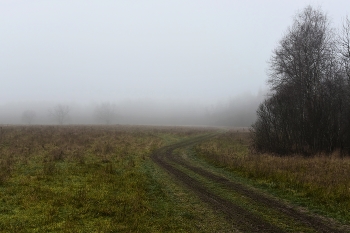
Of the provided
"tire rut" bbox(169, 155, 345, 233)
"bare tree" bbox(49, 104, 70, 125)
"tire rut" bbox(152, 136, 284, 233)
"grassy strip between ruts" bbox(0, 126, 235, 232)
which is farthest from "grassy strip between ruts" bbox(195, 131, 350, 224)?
"bare tree" bbox(49, 104, 70, 125)

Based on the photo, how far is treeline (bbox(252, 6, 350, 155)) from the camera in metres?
22.2

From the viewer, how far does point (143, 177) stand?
14289mm

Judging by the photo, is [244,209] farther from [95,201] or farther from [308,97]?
[308,97]

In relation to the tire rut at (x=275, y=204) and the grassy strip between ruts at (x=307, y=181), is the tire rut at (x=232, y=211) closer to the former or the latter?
the tire rut at (x=275, y=204)

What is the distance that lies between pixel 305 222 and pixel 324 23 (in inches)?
1024

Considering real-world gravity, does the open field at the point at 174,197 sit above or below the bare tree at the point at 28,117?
below

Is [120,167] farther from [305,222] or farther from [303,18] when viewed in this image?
[303,18]

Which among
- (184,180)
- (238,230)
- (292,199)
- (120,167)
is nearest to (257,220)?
(238,230)

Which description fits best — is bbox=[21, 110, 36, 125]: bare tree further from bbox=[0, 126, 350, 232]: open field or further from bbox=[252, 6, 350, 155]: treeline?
bbox=[252, 6, 350, 155]: treeline

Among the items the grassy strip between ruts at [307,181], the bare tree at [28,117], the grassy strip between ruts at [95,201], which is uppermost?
the bare tree at [28,117]

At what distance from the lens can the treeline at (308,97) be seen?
22.2 m

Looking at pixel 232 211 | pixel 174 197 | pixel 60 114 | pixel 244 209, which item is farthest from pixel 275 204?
pixel 60 114

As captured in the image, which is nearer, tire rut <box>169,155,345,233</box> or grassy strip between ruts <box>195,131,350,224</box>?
tire rut <box>169,155,345,233</box>

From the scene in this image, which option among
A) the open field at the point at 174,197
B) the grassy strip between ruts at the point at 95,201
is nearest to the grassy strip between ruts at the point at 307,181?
the open field at the point at 174,197
